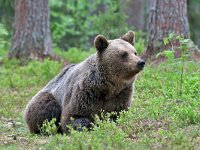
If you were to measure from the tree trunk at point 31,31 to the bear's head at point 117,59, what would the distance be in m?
7.15

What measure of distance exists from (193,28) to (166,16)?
53.4ft

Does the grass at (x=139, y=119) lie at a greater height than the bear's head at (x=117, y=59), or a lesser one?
lesser

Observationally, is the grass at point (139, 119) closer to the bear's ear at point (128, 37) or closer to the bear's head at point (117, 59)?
the bear's head at point (117, 59)

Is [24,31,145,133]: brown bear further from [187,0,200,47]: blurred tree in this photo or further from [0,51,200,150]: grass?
[187,0,200,47]: blurred tree

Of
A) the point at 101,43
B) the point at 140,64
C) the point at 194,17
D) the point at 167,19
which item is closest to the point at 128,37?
the point at 101,43

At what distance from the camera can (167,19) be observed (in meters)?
12.8

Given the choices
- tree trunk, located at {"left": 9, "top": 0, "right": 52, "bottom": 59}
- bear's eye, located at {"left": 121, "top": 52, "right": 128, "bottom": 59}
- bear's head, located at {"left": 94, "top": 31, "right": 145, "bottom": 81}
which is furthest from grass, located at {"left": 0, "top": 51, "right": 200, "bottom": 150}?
tree trunk, located at {"left": 9, "top": 0, "right": 52, "bottom": 59}

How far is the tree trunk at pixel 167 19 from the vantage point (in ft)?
41.6

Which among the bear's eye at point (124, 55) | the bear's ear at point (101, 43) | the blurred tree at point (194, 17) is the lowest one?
the blurred tree at point (194, 17)

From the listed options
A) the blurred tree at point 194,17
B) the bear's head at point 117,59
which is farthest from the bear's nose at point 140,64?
the blurred tree at point 194,17

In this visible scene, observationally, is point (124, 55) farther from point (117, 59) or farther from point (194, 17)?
point (194, 17)

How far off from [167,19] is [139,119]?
5.33 metres

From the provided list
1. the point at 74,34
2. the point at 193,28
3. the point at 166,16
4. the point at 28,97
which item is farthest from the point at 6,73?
the point at 193,28

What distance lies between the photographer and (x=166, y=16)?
1276 centimetres
